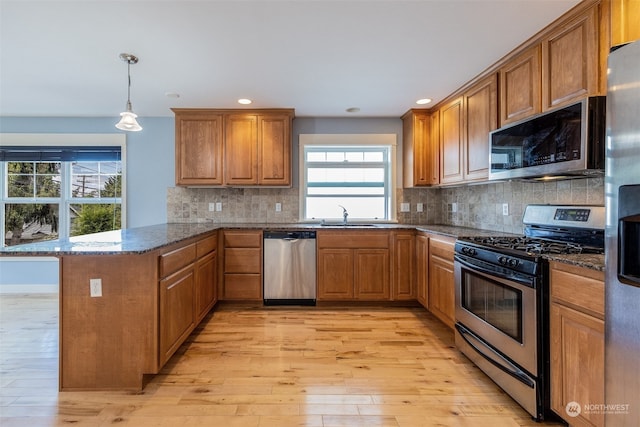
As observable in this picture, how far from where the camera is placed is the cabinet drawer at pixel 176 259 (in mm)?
1996

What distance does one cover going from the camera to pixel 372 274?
3379 millimetres

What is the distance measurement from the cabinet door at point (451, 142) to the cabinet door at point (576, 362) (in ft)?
5.92

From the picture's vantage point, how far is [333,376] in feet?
6.64

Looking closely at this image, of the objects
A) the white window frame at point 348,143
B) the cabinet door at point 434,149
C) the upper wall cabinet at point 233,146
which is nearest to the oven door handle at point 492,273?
the cabinet door at point 434,149

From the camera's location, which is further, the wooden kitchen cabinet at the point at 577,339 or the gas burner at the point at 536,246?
the gas burner at the point at 536,246

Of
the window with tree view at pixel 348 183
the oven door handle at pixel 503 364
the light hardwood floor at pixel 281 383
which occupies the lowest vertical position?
the light hardwood floor at pixel 281 383

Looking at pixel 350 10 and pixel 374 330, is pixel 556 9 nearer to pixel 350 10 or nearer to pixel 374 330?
pixel 350 10

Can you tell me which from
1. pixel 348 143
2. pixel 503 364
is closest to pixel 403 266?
pixel 503 364

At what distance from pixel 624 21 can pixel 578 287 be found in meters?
1.39

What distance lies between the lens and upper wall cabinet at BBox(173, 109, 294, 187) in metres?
3.66

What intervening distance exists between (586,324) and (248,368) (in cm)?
195

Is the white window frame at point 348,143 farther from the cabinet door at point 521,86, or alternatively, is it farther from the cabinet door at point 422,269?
the cabinet door at point 521,86

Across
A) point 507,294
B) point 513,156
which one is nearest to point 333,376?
point 507,294

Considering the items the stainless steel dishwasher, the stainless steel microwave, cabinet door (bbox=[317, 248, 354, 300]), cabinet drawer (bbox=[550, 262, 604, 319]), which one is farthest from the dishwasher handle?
cabinet drawer (bbox=[550, 262, 604, 319])
